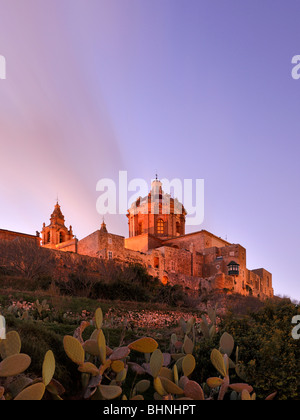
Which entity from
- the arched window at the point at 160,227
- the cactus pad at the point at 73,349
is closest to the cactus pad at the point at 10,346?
the cactus pad at the point at 73,349

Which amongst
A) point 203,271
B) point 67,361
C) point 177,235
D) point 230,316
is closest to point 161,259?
point 203,271

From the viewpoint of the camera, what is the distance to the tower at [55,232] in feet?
124

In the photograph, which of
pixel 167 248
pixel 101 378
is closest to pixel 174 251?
pixel 167 248

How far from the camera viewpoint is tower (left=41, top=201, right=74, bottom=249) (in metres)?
37.8

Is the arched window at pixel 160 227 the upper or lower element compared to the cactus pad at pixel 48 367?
upper

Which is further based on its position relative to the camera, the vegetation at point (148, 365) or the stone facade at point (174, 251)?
the stone facade at point (174, 251)

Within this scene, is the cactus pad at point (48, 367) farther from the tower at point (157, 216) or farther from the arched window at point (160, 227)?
the arched window at point (160, 227)

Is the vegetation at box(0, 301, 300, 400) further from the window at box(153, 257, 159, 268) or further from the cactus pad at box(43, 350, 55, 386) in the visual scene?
the window at box(153, 257, 159, 268)

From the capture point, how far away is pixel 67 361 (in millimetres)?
3766

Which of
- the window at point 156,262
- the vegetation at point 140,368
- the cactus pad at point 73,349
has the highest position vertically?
the window at point 156,262

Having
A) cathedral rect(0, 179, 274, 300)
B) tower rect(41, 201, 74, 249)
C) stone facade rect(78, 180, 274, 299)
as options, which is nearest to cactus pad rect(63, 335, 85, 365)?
cathedral rect(0, 179, 274, 300)

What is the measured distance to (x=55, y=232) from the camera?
Result: 3800cm

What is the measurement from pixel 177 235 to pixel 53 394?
129 feet

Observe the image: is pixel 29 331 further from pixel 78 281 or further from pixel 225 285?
pixel 225 285
